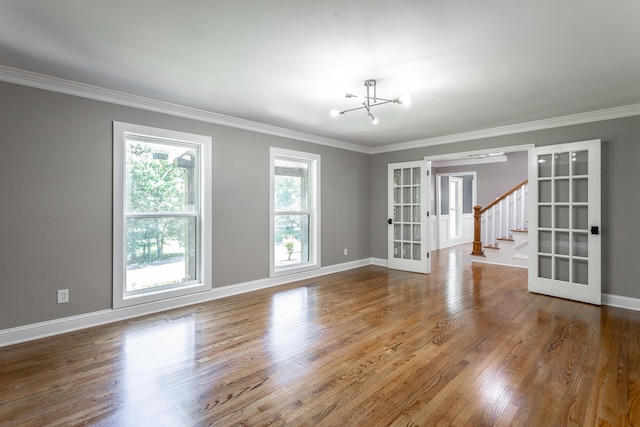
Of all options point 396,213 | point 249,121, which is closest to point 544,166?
point 396,213

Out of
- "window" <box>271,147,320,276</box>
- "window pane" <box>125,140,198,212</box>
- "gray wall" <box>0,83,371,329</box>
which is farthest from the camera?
"window" <box>271,147,320,276</box>

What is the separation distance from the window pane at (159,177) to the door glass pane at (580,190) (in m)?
5.09

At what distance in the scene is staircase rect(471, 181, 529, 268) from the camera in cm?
665

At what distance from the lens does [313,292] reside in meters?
4.70

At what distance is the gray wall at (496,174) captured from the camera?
29.4ft

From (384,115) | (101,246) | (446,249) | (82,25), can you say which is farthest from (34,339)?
(446,249)

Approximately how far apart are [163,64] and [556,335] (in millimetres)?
4479

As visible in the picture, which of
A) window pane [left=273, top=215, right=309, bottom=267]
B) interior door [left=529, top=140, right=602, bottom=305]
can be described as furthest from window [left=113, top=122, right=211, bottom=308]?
interior door [left=529, top=140, right=602, bottom=305]

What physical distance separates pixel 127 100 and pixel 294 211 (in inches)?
114

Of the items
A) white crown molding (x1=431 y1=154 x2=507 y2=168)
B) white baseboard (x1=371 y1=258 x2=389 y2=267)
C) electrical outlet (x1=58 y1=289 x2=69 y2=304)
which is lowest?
white baseboard (x1=371 y1=258 x2=389 y2=267)

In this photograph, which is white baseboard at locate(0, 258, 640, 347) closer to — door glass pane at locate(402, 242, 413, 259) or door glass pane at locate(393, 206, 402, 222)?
door glass pane at locate(402, 242, 413, 259)

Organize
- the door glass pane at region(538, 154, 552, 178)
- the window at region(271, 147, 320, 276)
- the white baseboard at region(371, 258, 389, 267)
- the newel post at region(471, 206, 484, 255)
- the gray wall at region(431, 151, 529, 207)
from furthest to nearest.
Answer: the gray wall at region(431, 151, 529, 207)
the newel post at region(471, 206, 484, 255)
the white baseboard at region(371, 258, 389, 267)
the window at region(271, 147, 320, 276)
the door glass pane at region(538, 154, 552, 178)

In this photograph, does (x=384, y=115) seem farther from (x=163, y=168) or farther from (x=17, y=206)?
(x=17, y=206)

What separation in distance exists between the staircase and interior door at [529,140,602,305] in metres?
2.11
